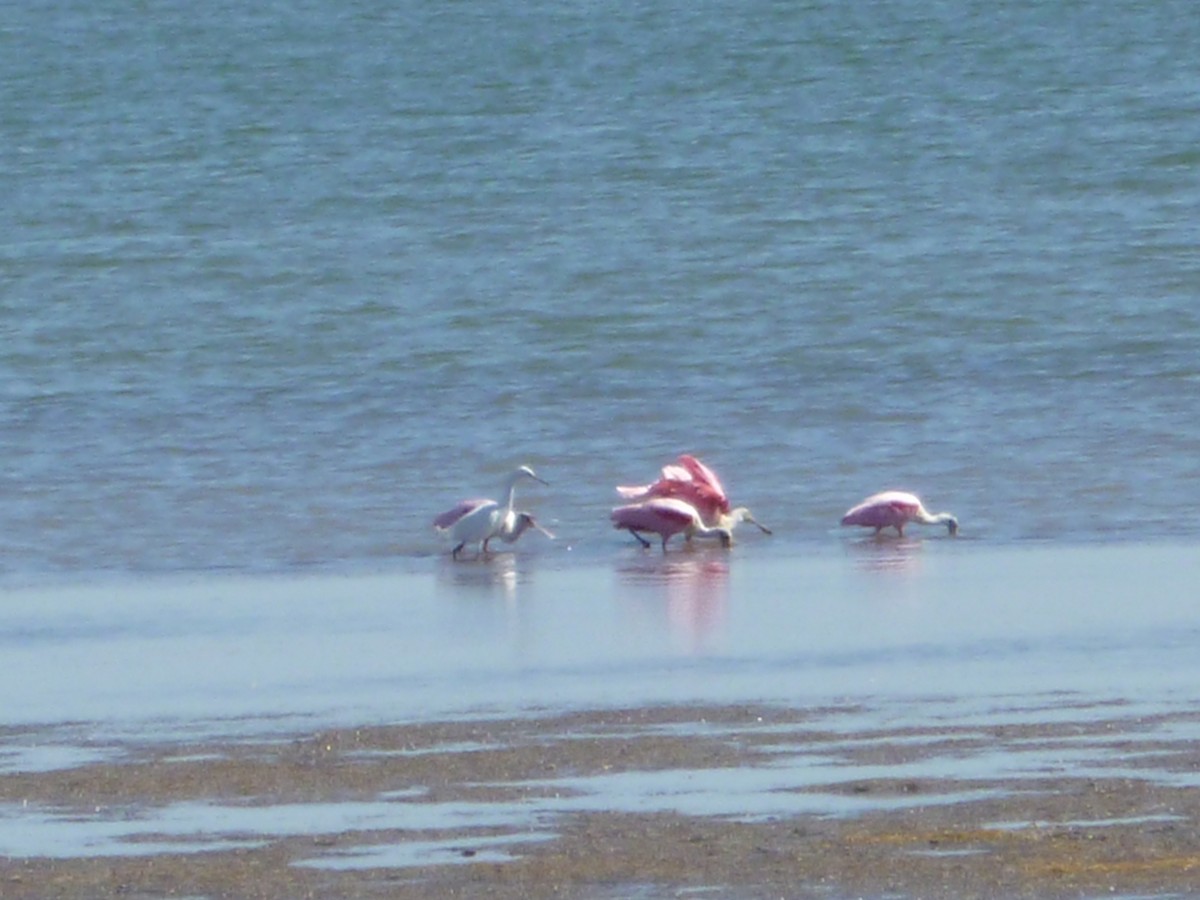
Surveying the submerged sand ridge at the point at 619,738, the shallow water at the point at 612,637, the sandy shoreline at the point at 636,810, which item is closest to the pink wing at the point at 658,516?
the shallow water at the point at 612,637

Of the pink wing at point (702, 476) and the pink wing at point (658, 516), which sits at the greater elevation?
the pink wing at point (702, 476)

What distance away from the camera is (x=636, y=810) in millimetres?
6590

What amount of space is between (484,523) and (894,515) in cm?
159

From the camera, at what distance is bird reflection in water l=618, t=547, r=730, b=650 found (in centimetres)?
953

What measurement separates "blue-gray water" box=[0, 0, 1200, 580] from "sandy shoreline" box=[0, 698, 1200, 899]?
15.0 ft

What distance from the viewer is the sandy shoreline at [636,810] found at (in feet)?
19.7

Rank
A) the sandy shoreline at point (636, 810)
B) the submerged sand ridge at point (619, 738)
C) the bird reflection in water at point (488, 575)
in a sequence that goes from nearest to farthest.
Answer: the sandy shoreline at point (636, 810), the submerged sand ridge at point (619, 738), the bird reflection in water at point (488, 575)

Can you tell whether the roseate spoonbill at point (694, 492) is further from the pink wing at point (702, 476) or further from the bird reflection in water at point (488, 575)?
the bird reflection in water at point (488, 575)

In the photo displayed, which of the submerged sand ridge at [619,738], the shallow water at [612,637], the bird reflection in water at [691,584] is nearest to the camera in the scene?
the submerged sand ridge at [619,738]

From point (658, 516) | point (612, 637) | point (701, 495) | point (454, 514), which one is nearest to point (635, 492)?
point (701, 495)

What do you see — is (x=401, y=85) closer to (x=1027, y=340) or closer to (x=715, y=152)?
(x=715, y=152)

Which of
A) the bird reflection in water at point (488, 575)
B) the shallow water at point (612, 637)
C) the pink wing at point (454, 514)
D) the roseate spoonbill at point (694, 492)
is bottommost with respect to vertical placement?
the shallow water at point (612, 637)

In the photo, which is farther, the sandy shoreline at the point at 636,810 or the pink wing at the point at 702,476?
the pink wing at the point at 702,476

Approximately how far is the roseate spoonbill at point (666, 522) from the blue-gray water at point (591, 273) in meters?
0.26
